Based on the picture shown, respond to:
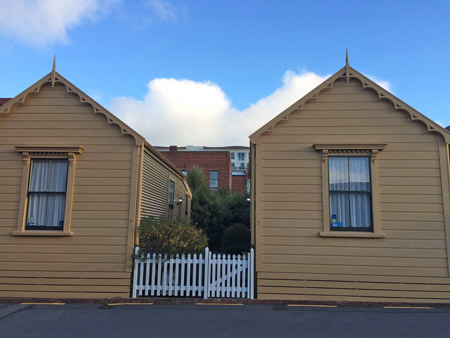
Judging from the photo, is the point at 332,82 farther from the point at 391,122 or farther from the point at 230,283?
the point at 230,283

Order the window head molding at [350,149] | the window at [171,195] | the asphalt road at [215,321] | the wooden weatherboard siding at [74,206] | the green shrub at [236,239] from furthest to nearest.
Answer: the window at [171,195], the green shrub at [236,239], the window head molding at [350,149], the wooden weatherboard siding at [74,206], the asphalt road at [215,321]

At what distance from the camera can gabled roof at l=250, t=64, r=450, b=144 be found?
8.63 m

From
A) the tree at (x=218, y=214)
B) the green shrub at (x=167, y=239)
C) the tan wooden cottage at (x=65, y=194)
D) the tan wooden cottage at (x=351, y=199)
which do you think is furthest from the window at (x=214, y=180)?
the tan wooden cottage at (x=351, y=199)

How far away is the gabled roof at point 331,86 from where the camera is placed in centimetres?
863

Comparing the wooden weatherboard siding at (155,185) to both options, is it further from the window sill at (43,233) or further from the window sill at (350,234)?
the window sill at (350,234)

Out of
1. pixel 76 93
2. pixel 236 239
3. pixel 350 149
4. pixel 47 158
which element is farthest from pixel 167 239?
pixel 350 149

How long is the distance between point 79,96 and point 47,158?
1852 mm

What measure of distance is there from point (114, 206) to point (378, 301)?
6898 millimetres

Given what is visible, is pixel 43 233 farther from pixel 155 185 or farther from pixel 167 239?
pixel 155 185

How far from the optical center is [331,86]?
8984 millimetres

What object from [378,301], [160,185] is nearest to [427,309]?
[378,301]

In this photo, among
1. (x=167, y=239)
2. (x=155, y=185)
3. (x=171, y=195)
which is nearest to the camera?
(x=167, y=239)

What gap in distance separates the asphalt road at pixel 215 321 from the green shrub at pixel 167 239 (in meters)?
1.50

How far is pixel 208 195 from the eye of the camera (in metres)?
23.0
